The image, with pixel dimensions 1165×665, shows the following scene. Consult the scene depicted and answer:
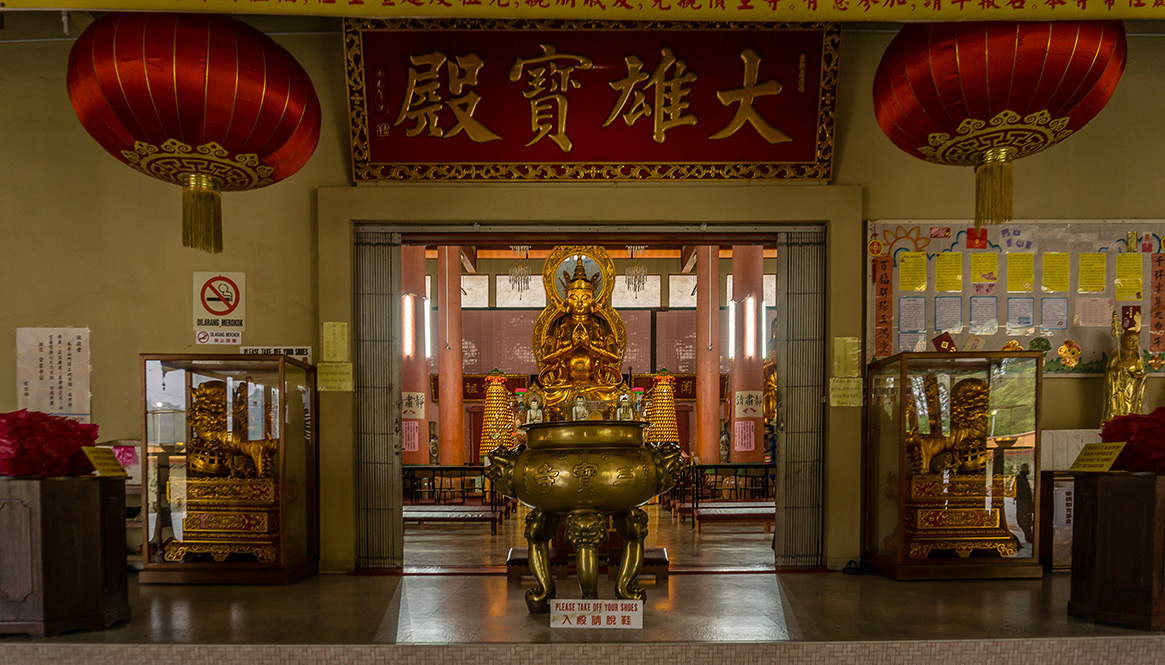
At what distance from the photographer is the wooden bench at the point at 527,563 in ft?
12.8

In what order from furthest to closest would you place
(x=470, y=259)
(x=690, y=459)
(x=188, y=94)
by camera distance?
(x=470, y=259) < (x=690, y=459) < (x=188, y=94)

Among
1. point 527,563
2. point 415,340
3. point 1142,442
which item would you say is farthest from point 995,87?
point 415,340

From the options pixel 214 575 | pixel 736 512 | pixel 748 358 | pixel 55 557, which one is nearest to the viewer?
pixel 55 557

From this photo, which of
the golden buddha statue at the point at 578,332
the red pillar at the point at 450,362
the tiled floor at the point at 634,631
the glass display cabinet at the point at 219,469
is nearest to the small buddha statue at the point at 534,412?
the golden buddha statue at the point at 578,332

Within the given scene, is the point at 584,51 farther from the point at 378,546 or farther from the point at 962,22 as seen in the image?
the point at 378,546

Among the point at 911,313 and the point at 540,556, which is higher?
the point at 911,313

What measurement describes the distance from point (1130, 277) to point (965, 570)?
82.8 inches

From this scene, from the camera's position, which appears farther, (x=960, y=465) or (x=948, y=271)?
(x=948, y=271)

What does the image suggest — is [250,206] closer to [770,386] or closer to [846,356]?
[846,356]

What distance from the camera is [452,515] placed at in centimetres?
570

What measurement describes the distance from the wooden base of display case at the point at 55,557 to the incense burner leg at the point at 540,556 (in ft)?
5.83

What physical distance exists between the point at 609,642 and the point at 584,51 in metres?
3.07

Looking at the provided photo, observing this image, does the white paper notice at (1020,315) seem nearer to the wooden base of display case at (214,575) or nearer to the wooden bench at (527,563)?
the wooden bench at (527,563)

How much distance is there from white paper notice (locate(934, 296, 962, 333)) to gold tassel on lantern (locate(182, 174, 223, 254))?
12.9ft
